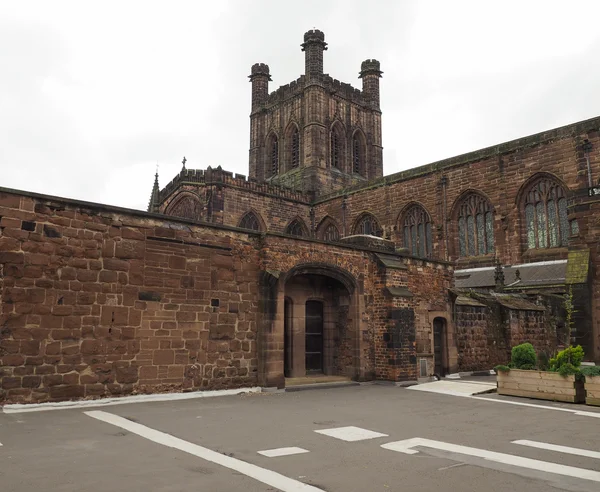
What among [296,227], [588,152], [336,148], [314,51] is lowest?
[296,227]

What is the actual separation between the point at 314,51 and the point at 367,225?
1780 centimetres

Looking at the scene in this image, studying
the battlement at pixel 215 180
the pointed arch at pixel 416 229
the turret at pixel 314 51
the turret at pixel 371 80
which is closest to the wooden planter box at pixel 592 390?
the pointed arch at pixel 416 229

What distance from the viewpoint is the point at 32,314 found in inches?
388

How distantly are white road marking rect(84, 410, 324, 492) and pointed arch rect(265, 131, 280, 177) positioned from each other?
39.4m

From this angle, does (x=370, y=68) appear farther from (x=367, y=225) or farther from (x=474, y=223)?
(x=474, y=223)

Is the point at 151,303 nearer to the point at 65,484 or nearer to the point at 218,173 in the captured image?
the point at 65,484

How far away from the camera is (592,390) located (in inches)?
435

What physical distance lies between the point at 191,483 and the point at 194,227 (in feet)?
26.0

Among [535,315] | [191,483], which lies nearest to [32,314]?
[191,483]

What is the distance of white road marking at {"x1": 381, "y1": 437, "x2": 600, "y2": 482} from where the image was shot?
5617mm

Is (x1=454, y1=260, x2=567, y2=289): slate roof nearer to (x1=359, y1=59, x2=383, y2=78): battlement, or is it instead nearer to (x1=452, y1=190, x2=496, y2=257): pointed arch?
(x1=452, y1=190, x2=496, y2=257): pointed arch

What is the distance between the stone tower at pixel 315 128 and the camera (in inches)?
1677

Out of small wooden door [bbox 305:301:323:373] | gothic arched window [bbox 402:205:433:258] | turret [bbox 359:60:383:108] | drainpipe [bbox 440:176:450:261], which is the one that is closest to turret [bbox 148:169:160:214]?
gothic arched window [bbox 402:205:433:258]

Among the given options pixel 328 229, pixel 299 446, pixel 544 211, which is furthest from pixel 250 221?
pixel 299 446
